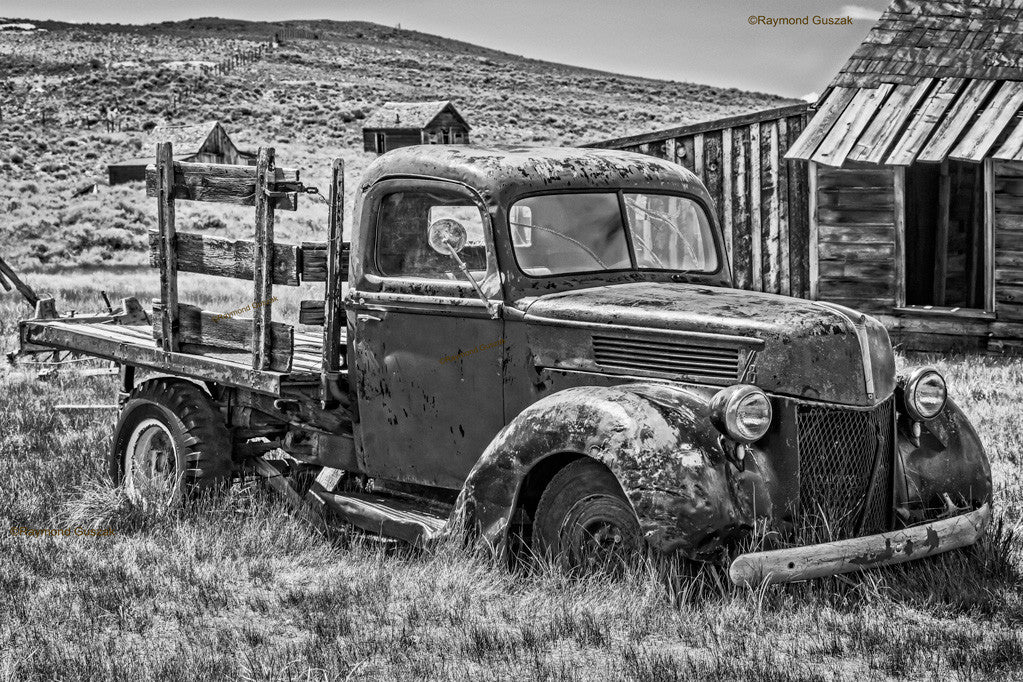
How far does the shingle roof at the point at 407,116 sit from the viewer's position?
6316cm

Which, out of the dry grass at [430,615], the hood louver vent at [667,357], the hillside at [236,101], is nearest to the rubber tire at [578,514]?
the dry grass at [430,615]

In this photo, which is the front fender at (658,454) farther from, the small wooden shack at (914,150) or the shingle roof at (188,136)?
the shingle roof at (188,136)

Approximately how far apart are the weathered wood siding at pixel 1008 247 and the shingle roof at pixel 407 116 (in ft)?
170

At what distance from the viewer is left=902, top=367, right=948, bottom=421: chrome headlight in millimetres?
5176

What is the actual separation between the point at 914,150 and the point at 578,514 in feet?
28.3

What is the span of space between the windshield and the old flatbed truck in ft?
0.04

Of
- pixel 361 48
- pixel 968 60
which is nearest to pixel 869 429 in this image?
pixel 968 60

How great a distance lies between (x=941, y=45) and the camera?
13172mm

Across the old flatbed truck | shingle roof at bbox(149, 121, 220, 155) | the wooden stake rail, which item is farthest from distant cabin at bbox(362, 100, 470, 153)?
the old flatbed truck

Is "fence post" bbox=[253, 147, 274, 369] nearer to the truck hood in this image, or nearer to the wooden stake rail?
the wooden stake rail

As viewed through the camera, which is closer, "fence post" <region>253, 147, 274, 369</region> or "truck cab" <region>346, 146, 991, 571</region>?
"truck cab" <region>346, 146, 991, 571</region>

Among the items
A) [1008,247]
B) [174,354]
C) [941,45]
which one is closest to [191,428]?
[174,354]

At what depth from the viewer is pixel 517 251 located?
17.2 feet

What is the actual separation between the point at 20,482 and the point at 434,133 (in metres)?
59.3
